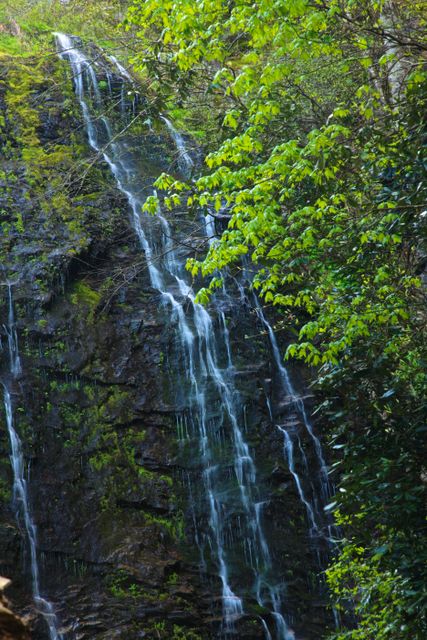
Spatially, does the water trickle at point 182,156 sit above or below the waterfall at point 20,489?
above

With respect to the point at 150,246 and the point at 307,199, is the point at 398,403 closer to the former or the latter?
the point at 307,199

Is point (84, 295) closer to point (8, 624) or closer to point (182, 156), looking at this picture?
point (182, 156)

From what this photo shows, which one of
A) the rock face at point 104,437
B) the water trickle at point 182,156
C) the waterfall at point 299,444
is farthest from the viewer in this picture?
the water trickle at point 182,156

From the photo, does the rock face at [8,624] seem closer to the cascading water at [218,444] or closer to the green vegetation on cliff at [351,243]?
the green vegetation on cliff at [351,243]

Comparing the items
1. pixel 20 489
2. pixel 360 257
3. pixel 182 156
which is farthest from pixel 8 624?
pixel 182 156

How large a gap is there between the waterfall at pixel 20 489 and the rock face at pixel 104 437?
0.11 m

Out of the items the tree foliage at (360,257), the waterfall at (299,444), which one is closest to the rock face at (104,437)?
the waterfall at (299,444)

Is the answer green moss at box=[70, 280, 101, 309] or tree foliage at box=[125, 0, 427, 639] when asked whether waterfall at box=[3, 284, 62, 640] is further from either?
tree foliage at box=[125, 0, 427, 639]

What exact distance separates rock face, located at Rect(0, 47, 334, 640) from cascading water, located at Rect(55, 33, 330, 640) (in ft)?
0.66

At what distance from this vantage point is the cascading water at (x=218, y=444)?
10.5m

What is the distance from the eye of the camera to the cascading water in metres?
10.5

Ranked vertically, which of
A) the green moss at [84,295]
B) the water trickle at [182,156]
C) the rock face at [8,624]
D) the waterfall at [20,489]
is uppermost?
the water trickle at [182,156]

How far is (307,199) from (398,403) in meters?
3.03

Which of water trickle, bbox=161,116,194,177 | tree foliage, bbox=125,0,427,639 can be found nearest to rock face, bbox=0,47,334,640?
water trickle, bbox=161,116,194,177
